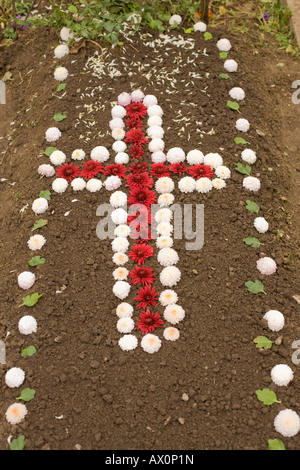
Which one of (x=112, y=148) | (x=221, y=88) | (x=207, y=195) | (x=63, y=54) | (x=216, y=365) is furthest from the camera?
(x=63, y=54)

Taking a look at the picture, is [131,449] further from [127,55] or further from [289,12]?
[289,12]

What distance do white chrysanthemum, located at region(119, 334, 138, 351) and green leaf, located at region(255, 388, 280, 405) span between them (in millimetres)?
767

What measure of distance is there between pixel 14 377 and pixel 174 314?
1.03 meters

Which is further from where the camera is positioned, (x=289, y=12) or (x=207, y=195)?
(x=289, y=12)

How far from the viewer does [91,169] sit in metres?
3.75

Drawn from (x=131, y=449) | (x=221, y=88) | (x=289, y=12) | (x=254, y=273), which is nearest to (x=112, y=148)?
(x=221, y=88)

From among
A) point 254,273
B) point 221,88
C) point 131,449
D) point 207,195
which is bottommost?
point 131,449

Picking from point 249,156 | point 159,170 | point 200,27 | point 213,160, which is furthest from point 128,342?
point 200,27

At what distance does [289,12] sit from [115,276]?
147 inches

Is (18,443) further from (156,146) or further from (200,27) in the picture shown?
(200,27)

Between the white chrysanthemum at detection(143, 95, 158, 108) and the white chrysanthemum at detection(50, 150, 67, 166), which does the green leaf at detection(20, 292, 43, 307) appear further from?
the white chrysanthemum at detection(143, 95, 158, 108)

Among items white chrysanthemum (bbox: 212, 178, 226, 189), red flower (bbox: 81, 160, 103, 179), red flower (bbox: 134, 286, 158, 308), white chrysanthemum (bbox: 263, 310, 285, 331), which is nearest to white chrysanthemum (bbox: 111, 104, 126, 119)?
red flower (bbox: 81, 160, 103, 179)

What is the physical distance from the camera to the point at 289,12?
523 centimetres

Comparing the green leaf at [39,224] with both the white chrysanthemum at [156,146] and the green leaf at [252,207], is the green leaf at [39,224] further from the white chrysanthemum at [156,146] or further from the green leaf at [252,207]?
the green leaf at [252,207]
